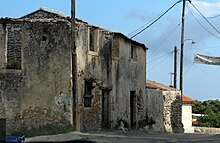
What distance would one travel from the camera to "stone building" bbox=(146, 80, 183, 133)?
102ft

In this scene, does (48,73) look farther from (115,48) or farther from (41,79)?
(115,48)

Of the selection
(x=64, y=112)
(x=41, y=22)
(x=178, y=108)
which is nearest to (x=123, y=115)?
(x=64, y=112)

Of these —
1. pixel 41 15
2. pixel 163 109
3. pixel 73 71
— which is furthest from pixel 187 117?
pixel 73 71

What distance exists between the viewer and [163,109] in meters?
33.4

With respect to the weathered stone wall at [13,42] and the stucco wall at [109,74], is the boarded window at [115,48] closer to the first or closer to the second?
the stucco wall at [109,74]

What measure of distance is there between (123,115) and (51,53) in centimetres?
683

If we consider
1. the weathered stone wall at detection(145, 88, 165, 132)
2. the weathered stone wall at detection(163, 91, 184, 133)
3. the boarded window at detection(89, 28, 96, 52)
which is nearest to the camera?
the boarded window at detection(89, 28, 96, 52)

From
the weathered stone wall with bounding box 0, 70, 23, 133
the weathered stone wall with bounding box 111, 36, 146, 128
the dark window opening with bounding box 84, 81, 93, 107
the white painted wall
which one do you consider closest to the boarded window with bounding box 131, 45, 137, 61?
the weathered stone wall with bounding box 111, 36, 146, 128

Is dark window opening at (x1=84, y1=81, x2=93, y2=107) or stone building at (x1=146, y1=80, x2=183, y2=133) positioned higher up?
dark window opening at (x1=84, y1=81, x2=93, y2=107)

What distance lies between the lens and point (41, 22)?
69.9 ft

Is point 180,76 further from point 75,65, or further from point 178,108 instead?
point 75,65

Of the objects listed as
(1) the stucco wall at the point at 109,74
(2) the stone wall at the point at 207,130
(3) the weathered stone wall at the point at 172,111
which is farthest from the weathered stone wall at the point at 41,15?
(2) the stone wall at the point at 207,130

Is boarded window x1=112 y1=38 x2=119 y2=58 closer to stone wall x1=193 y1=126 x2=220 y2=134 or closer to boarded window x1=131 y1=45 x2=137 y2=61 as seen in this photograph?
boarded window x1=131 y1=45 x2=137 y2=61

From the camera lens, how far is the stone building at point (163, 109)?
31203mm
